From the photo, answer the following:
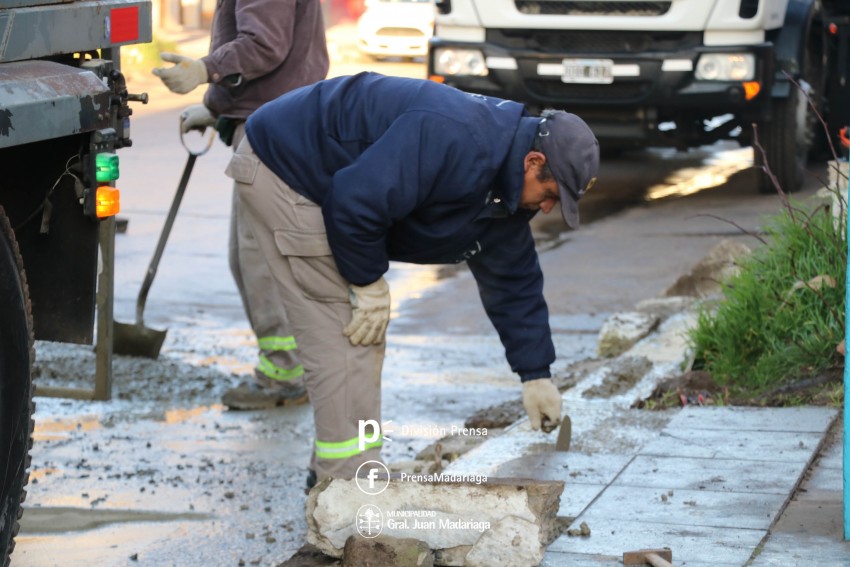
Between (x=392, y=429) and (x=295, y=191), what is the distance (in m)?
1.72

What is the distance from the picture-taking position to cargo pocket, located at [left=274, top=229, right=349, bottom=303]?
12.9 ft

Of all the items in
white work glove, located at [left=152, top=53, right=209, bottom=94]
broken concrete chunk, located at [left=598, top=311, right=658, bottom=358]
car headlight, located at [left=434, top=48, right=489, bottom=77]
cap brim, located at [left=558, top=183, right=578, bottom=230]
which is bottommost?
broken concrete chunk, located at [left=598, top=311, right=658, bottom=358]

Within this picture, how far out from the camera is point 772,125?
33.1 feet

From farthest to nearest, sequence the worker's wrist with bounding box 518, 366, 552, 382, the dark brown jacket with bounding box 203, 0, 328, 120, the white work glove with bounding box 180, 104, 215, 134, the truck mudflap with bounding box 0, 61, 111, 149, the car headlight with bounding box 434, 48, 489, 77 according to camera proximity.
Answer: the car headlight with bounding box 434, 48, 489, 77, the white work glove with bounding box 180, 104, 215, 134, the dark brown jacket with bounding box 203, 0, 328, 120, the worker's wrist with bounding box 518, 366, 552, 382, the truck mudflap with bounding box 0, 61, 111, 149

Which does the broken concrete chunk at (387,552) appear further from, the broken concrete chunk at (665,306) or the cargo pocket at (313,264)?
the broken concrete chunk at (665,306)

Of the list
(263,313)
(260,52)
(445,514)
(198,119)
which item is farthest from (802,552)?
(198,119)

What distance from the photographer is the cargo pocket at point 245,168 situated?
159 inches

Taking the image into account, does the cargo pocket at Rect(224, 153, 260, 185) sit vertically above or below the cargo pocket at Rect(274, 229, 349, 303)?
above

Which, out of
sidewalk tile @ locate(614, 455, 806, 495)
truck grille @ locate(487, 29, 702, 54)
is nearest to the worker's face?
sidewalk tile @ locate(614, 455, 806, 495)

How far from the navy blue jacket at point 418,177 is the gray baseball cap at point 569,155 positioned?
6cm

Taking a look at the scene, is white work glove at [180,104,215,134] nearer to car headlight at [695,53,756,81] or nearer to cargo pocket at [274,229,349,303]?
cargo pocket at [274,229,349,303]

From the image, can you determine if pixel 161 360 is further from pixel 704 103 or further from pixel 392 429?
pixel 704 103
